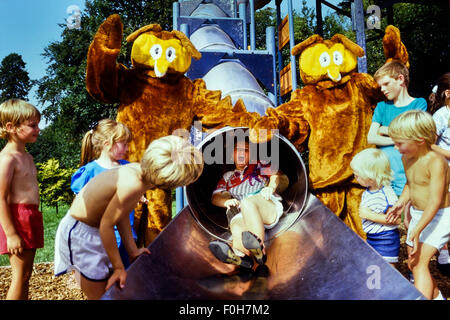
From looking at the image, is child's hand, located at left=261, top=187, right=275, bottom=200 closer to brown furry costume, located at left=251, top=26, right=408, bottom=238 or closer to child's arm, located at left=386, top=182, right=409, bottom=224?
brown furry costume, located at left=251, top=26, right=408, bottom=238

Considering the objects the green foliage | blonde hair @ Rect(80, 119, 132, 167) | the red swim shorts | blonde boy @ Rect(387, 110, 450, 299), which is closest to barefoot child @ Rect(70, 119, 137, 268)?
blonde hair @ Rect(80, 119, 132, 167)

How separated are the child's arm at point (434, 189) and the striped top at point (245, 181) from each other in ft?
5.25

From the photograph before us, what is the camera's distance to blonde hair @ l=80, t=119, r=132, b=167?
2645 mm

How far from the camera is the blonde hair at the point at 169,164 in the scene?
190 centimetres

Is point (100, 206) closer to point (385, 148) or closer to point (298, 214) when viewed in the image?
point (298, 214)

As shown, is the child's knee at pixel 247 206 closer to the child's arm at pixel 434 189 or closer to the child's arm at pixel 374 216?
the child's arm at pixel 374 216

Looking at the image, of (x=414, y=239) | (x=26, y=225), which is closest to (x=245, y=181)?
(x=414, y=239)

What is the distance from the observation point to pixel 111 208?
1977mm

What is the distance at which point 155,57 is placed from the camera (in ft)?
10.7

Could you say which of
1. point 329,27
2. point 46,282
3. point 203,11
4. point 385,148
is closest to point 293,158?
point 385,148

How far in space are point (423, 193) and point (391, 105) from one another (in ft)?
3.44

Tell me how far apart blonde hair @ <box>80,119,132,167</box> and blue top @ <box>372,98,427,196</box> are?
202 centimetres

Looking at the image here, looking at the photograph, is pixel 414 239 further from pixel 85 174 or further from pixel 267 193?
pixel 85 174

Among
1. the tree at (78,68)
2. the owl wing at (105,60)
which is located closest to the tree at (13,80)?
the tree at (78,68)
